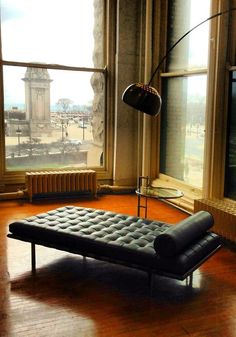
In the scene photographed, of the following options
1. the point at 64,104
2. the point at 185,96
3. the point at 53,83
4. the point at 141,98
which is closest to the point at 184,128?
the point at 185,96

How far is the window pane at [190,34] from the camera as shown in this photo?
6.32 meters

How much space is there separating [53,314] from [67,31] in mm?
5934

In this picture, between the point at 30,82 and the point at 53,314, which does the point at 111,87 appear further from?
the point at 53,314

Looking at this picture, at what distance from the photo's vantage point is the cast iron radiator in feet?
23.7

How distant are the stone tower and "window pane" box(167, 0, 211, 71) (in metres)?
2.43

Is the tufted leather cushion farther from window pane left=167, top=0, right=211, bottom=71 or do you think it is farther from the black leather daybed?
window pane left=167, top=0, right=211, bottom=71

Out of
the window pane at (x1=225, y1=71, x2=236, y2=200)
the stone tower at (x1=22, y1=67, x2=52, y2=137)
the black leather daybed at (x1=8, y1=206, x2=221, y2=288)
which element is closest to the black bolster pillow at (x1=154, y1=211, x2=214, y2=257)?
the black leather daybed at (x1=8, y1=206, x2=221, y2=288)

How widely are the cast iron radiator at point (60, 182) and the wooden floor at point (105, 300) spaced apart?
2.49 meters

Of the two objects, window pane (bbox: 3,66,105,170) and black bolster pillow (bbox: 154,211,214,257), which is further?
window pane (bbox: 3,66,105,170)

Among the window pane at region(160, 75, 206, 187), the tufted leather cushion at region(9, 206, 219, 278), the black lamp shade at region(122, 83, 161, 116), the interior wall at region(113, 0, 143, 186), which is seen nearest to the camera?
the tufted leather cushion at region(9, 206, 219, 278)

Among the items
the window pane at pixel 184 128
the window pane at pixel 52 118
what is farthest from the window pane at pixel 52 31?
the window pane at pixel 184 128

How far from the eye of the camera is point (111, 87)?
8.06m

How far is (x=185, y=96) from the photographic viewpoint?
693cm

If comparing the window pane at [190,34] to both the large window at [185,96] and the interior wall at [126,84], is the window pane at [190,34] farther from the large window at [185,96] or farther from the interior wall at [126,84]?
the interior wall at [126,84]
